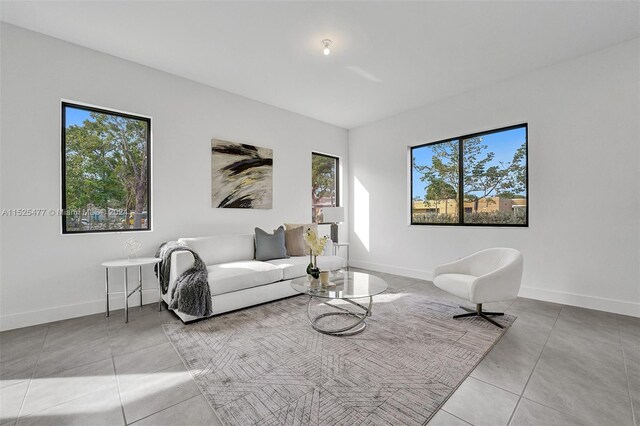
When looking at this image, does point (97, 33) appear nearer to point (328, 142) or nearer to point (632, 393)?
point (328, 142)

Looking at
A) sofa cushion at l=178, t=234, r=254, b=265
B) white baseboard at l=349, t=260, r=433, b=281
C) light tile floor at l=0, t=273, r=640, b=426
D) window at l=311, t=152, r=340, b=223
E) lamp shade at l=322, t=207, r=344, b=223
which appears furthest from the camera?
window at l=311, t=152, r=340, b=223

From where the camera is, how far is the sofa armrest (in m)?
2.93

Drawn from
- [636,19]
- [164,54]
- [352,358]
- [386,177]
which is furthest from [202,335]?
[636,19]

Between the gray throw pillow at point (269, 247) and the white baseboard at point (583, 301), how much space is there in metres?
3.39

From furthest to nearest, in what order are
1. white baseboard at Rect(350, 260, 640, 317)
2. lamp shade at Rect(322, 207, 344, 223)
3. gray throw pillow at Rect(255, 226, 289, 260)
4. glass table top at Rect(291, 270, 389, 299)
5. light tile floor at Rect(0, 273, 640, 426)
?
lamp shade at Rect(322, 207, 344, 223), gray throw pillow at Rect(255, 226, 289, 260), white baseboard at Rect(350, 260, 640, 317), glass table top at Rect(291, 270, 389, 299), light tile floor at Rect(0, 273, 640, 426)

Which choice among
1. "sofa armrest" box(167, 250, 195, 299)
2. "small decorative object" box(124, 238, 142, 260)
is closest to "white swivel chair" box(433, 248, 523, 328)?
"sofa armrest" box(167, 250, 195, 299)

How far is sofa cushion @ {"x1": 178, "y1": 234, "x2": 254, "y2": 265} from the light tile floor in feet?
3.12

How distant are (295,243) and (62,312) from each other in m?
2.78

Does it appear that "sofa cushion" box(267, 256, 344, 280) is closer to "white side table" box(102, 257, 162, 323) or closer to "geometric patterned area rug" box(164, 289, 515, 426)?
"geometric patterned area rug" box(164, 289, 515, 426)

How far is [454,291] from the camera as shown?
291cm

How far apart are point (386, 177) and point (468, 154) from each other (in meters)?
1.45

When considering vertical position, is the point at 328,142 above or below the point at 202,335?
above

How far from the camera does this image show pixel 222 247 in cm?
371

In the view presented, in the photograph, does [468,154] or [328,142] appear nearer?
[468,154]
